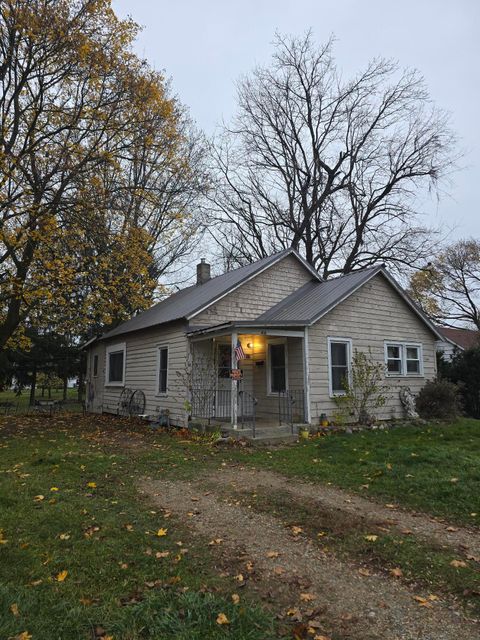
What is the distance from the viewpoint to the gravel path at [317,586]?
312cm

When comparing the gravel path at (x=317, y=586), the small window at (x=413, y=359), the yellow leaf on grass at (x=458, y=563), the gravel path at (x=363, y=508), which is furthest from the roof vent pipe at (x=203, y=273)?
the yellow leaf on grass at (x=458, y=563)

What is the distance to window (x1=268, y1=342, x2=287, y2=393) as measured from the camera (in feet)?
45.1

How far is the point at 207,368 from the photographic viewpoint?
13.7 metres

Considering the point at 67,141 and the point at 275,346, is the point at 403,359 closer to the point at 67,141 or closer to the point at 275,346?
the point at 275,346

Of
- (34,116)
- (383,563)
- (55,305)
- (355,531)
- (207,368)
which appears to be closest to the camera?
(383,563)

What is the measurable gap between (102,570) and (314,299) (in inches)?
465

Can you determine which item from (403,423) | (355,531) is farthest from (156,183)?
(355,531)

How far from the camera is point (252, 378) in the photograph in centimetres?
1494

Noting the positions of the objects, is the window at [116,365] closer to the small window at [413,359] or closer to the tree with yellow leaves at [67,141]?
the tree with yellow leaves at [67,141]

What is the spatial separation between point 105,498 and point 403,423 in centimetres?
977

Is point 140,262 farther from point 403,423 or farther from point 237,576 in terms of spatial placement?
point 237,576

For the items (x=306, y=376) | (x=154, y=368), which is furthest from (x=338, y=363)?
(x=154, y=368)

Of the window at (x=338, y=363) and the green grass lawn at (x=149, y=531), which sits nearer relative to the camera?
the green grass lawn at (x=149, y=531)

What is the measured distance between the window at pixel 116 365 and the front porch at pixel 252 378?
19.4ft
